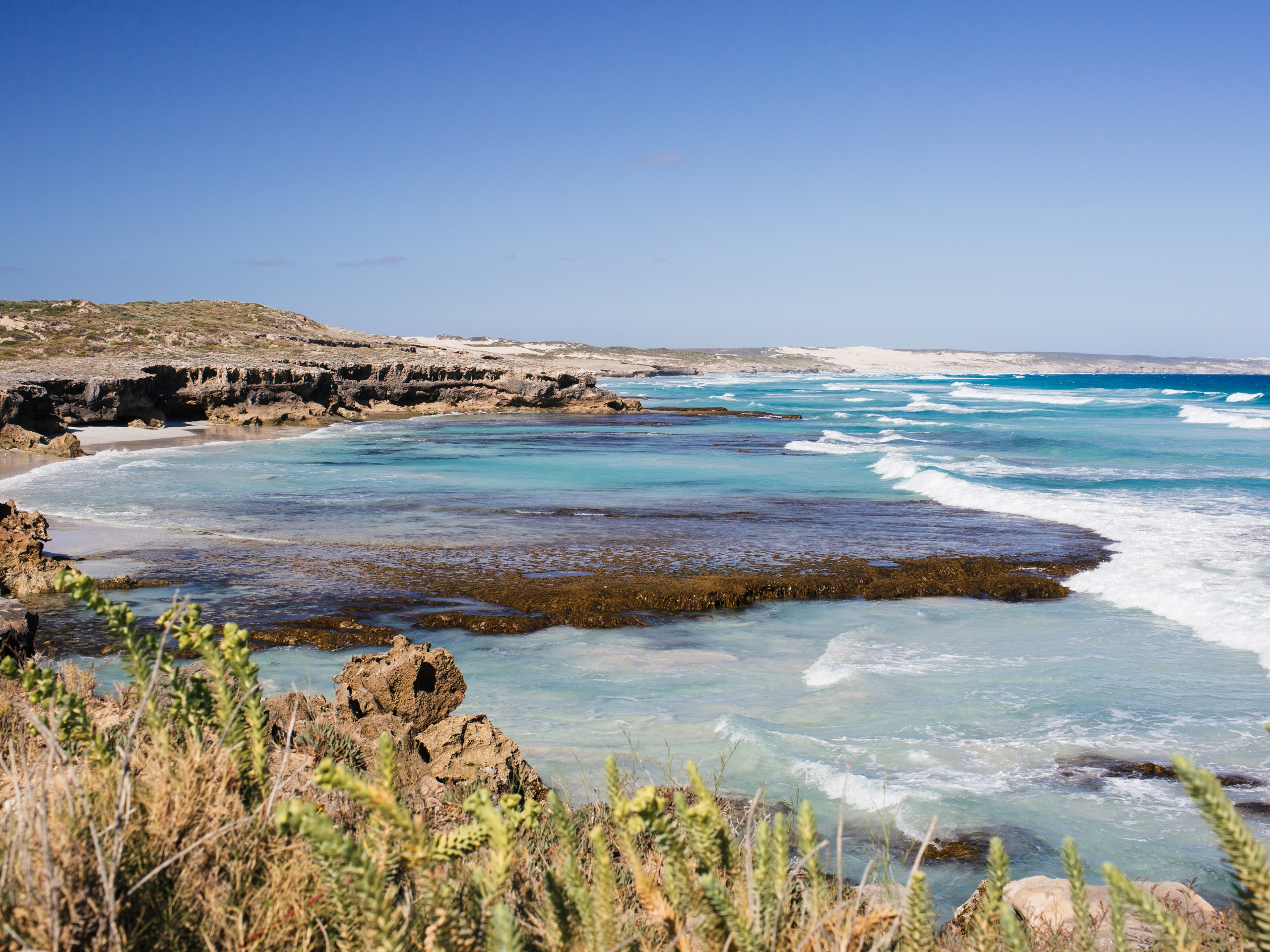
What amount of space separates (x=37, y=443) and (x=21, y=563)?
1686 centimetres

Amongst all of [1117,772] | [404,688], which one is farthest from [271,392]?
[1117,772]

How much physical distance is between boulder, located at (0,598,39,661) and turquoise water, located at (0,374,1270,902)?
1746mm

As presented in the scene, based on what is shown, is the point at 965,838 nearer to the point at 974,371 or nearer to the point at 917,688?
the point at 917,688

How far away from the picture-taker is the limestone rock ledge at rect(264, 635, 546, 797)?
4.62 meters

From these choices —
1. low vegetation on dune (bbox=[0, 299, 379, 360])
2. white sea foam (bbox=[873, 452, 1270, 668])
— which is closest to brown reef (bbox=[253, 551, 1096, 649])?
white sea foam (bbox=[873, 452, 1270, 668])

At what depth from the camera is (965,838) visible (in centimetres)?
499

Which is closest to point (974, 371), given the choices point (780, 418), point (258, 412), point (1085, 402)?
point (1085, 402)

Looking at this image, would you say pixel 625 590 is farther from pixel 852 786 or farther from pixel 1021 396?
pixel 1021 396

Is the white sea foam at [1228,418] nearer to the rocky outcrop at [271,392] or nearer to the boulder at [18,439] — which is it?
the rocky outcrop at [271,392]

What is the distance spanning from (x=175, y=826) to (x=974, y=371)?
192 m

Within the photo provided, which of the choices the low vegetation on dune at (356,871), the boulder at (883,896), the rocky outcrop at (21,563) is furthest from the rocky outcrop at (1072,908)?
the rocky outcrop at (21,563)

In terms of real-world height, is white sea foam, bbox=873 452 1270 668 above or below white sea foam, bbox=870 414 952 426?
below

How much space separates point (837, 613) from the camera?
9961 mm

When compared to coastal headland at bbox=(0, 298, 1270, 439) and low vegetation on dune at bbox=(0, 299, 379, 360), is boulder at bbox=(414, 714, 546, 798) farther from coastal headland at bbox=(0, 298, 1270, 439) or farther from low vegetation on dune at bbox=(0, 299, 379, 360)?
low vegetation on dune at bbox=(0, 299, 379, 360)
